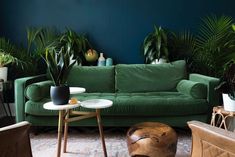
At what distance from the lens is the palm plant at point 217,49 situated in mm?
3643

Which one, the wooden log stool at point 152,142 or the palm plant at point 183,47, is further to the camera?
the palm plant at point 183,47

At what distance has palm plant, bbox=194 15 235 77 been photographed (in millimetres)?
3643

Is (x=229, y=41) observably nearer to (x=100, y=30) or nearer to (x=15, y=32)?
(x=100, y=30)

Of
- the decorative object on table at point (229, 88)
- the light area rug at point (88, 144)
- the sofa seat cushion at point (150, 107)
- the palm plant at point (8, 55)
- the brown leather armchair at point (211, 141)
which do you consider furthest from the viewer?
the palm plant at point (8, 55)

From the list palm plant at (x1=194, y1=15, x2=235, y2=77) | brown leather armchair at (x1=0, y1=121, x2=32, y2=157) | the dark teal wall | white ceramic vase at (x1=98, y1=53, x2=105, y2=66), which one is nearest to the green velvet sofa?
palm plant at (x1=194, y1=15, x2=235, y2=77)

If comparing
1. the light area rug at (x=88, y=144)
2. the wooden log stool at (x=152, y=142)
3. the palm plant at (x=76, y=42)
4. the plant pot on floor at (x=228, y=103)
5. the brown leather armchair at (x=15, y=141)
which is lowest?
the light area rug at (x=88, y=144)

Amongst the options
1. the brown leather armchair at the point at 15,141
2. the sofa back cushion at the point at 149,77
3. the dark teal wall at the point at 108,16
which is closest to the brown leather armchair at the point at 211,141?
the brown leather armchair at the point at 15,141

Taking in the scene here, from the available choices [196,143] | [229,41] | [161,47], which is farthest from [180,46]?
[196,143]

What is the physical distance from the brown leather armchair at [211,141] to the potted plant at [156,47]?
8.61 feet

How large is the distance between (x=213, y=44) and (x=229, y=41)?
22cm

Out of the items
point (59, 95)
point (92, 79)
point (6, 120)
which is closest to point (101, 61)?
point (92, 79)

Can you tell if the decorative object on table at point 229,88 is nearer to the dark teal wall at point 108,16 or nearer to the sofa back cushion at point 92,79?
the sofa back cushion at point 92,79

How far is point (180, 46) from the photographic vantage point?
3.90 m

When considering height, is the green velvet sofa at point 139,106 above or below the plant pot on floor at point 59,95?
below
